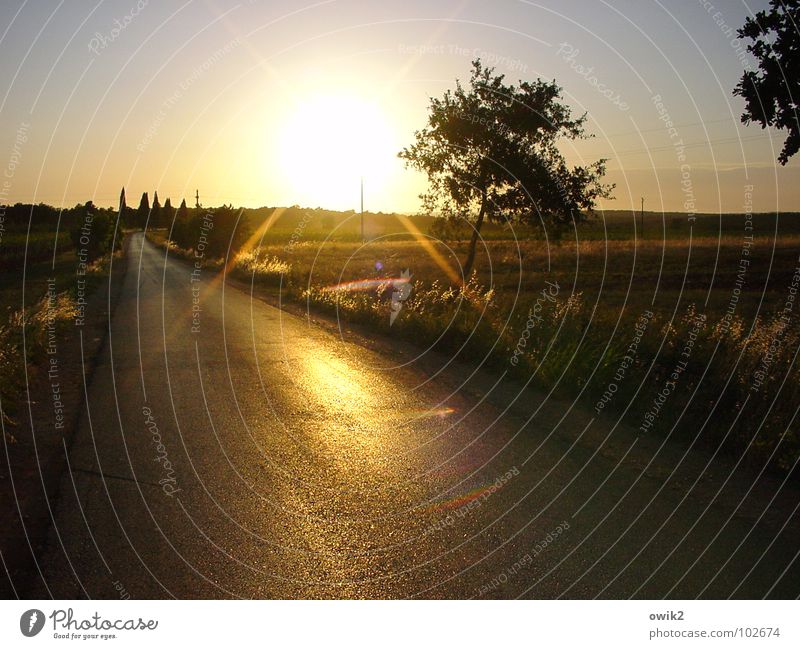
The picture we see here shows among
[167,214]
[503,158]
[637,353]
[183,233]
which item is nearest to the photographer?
[637,353]

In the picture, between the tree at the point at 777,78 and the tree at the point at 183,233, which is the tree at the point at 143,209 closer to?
the tree at the point at 183,233

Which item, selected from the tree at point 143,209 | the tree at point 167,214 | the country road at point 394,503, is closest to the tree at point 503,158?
the country road at point 394,503

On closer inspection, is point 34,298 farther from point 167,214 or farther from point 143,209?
point 143,209

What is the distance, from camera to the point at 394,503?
5.68 metres

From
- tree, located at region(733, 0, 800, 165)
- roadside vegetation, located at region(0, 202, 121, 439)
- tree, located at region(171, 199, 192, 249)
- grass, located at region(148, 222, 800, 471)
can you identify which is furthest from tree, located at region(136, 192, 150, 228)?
tree, located at region(733, 0, 800, 165)

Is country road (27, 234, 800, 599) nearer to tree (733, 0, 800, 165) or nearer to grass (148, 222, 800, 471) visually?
grass (148, 222, 800, 471)

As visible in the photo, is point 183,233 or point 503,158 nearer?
point 503,158

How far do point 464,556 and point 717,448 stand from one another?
3980mm

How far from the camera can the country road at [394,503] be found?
14.5 ft

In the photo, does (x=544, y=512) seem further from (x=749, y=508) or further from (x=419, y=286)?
(x=419, y=286)

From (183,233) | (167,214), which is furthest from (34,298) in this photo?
(167,214)

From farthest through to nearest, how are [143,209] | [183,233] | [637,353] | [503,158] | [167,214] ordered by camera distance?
[143,209] < [167,214] < [183,233] < [503,158] < [637,353]

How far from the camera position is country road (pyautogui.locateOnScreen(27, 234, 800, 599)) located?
14.5 feet

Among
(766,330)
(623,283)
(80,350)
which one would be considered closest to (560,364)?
(766,330)
